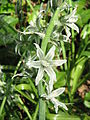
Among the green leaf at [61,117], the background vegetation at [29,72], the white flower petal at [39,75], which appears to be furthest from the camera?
the green leaf at [61,117]

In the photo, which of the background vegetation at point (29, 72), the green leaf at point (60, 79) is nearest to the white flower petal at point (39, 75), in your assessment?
the background vegetation at point (29, 72)

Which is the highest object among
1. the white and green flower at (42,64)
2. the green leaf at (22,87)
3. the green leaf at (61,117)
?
the white and green flower at (42,64)

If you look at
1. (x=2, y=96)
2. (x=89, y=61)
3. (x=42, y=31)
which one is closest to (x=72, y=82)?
(x=89, y=61)

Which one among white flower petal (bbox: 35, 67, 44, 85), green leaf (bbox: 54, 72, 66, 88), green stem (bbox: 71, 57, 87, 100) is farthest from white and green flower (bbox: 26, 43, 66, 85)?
green stem (bbox: 71, 57, 87, 100)

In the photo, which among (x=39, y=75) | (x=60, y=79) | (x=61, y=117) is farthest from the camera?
(x=60, y=79)

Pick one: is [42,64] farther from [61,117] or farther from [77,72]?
[77,72]

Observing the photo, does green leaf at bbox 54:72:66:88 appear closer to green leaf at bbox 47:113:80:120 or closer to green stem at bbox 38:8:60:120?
green leaf at bbox 47:113:80:120

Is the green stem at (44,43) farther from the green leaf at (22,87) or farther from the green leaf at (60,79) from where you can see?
the green leaf at (60,79)

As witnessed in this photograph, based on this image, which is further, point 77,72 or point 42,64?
point 77,72

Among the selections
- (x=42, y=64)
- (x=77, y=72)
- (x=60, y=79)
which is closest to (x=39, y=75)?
(x=42, y=64)

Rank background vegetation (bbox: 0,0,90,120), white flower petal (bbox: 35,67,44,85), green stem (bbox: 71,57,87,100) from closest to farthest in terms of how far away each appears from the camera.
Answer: white flower petal (bbox: 35,67,44,85) < background vegetation (bbox: 0,0,90,120) < green stem (bbox: 71,57,87,100)

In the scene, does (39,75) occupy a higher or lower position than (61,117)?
higher
